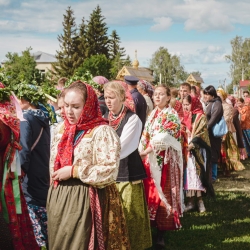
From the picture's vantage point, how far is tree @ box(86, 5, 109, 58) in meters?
70.6

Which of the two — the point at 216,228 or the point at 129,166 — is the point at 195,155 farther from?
the point at 129,166

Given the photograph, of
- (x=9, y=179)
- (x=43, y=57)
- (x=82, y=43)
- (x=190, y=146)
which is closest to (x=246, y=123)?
(x=190, y=146)

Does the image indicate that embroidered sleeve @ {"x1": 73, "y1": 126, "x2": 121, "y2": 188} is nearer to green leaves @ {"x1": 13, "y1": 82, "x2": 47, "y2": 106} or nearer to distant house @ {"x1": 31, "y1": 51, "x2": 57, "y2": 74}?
green leaves @ {"x1": 13, "y1": 82, "x2": 47, "y2": 106}

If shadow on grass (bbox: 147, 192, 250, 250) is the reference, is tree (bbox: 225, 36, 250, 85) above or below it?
above

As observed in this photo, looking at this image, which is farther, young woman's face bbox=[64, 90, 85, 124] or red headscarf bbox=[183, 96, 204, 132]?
red headscarf bbox=[183, 96, 204, 132]

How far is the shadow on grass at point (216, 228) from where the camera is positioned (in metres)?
6.02

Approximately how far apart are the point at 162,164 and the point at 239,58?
253 feet

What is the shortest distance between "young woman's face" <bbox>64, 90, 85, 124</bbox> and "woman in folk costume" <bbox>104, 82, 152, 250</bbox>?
118 centimetres

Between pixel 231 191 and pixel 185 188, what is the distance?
7.34ft

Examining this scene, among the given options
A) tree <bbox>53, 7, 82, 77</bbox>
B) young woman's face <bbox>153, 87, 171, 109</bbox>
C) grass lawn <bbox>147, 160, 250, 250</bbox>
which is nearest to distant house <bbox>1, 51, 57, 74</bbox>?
tree <bbox>53, 7, 82, 77</bbox>

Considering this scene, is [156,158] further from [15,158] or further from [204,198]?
[204,198]

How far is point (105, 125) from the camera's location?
12.2ft

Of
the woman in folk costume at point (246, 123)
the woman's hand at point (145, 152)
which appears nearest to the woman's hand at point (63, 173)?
the woman's hand at point (145, 152)

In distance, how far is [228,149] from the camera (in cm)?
1252
